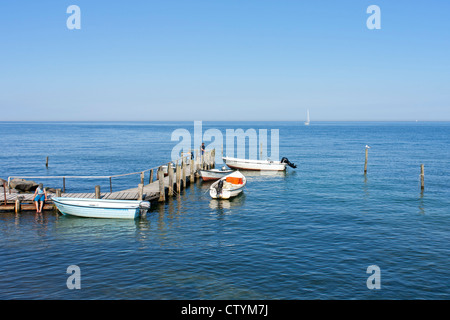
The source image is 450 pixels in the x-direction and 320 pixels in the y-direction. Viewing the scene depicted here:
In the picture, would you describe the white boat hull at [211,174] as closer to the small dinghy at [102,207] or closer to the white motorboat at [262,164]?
the white motorboat at [262,164]

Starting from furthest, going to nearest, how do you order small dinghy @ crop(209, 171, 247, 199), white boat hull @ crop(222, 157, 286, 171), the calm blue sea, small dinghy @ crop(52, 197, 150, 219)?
1. white boat hull @ crop(222, 157, 286, 171)
2. small dinghy @ crop(209, 171, 247, 199)
3. small dinghy @ crop(52, 197, 150, 219)
4. the calm blue sea

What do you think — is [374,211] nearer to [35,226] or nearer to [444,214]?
[444,214]

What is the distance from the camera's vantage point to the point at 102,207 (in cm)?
2492

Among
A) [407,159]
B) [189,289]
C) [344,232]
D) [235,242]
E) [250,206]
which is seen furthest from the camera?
[407,159]

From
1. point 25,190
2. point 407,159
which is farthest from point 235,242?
point 407,159

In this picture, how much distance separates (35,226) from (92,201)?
369cm

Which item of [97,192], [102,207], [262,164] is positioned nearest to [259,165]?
[262,164]

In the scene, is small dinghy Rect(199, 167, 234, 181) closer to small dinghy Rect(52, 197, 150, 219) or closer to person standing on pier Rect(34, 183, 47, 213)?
small dinghy Rect(52, 197, 150, 219)

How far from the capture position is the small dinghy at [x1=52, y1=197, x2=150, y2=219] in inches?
979

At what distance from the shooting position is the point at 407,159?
206ft

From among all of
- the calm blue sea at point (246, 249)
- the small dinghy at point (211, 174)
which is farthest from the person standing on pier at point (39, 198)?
the small dinghy at point (211, 174)

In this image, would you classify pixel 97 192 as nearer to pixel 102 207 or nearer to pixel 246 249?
pixel 102 207

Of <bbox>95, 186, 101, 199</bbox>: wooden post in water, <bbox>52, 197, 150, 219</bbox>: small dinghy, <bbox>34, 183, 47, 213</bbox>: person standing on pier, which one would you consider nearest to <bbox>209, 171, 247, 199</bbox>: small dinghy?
<bbox>52, 197, 150, 219</bbox>: small dinghy

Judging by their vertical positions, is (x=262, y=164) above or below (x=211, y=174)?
above
